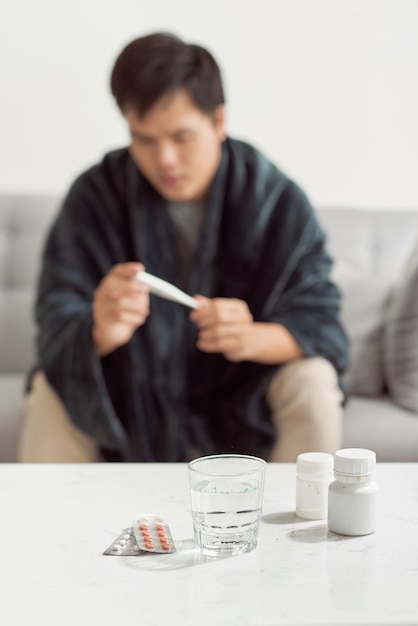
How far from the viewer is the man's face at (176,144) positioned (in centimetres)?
148

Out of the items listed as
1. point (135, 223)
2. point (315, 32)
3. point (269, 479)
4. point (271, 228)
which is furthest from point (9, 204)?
point (269, 479)

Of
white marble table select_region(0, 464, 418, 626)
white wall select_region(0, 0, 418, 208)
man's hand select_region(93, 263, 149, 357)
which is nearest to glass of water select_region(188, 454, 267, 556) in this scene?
white marble table select_region(0, 464, 418, 626)

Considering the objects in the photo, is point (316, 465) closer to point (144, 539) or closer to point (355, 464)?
point (355, 464)

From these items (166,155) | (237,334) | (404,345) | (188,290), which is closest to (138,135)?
(166,155)

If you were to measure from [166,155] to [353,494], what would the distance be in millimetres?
850

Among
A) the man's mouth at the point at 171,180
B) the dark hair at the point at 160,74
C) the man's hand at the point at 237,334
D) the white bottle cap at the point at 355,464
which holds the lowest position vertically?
the man's hand at the point at 237,334

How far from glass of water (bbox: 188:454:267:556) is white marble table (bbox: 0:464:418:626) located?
0.01 meters

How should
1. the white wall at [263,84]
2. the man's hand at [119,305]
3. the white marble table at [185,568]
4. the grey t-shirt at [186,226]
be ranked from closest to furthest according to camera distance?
1. the white marble table at [185,568]
2. the man's hand at [119,305]
3. the grey t-shirt at [186,226]
4. the white wall at [263,84]

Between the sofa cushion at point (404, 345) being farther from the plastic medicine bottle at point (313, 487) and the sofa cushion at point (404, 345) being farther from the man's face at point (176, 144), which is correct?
the plastic medicine bottle at point (313, 487)

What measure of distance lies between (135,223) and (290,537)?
0.87 meters

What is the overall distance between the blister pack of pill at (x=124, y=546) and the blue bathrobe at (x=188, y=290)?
636 mm

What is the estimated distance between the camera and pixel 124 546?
0.77 m

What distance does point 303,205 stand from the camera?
158 cm

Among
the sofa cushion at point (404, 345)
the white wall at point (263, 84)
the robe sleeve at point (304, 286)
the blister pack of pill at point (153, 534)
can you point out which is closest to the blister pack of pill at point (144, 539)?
the blister pack of pill at point (153, 534)
